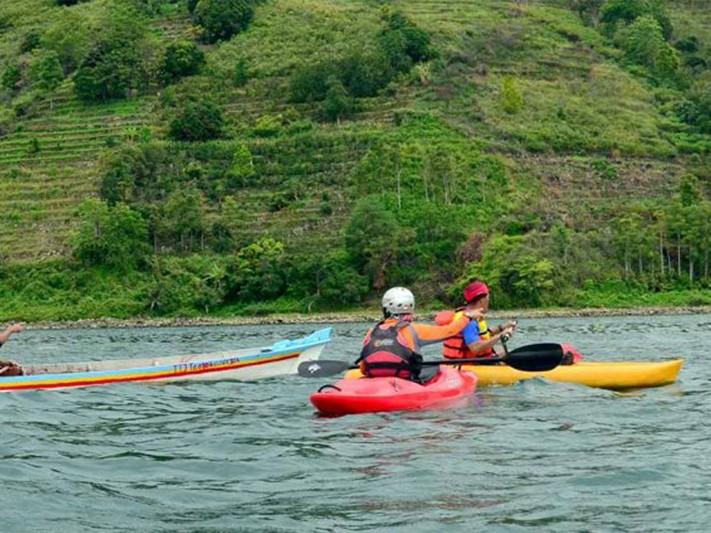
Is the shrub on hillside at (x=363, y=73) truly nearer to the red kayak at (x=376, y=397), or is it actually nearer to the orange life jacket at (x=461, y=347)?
the orange life jacket at (x=461, y=347)

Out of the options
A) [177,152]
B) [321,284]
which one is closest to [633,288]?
[321,284]

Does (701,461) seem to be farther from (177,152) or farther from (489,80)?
(489,80)

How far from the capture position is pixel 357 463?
42.4 ft

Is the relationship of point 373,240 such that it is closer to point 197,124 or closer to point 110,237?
point 110,237

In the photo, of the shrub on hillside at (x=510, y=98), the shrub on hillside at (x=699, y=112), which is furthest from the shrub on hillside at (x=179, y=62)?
the shrub on hillside at (x=699, y=112)

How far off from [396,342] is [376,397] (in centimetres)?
98

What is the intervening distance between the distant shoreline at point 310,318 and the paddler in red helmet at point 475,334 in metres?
47.0

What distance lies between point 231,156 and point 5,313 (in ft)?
73.0

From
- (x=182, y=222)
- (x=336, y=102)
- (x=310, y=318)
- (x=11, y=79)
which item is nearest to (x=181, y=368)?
(x=310, y=318)

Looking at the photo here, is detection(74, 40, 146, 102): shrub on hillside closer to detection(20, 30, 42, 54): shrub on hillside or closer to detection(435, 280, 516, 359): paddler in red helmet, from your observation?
detection(20, 30, 42, 54): shrub on hillside

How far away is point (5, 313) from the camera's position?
2968 inches

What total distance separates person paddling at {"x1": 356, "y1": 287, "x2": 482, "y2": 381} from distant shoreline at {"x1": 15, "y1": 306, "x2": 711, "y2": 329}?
4989 centimetres

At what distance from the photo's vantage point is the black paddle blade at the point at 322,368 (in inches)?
772

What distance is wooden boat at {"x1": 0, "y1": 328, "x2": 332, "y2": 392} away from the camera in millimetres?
22438
